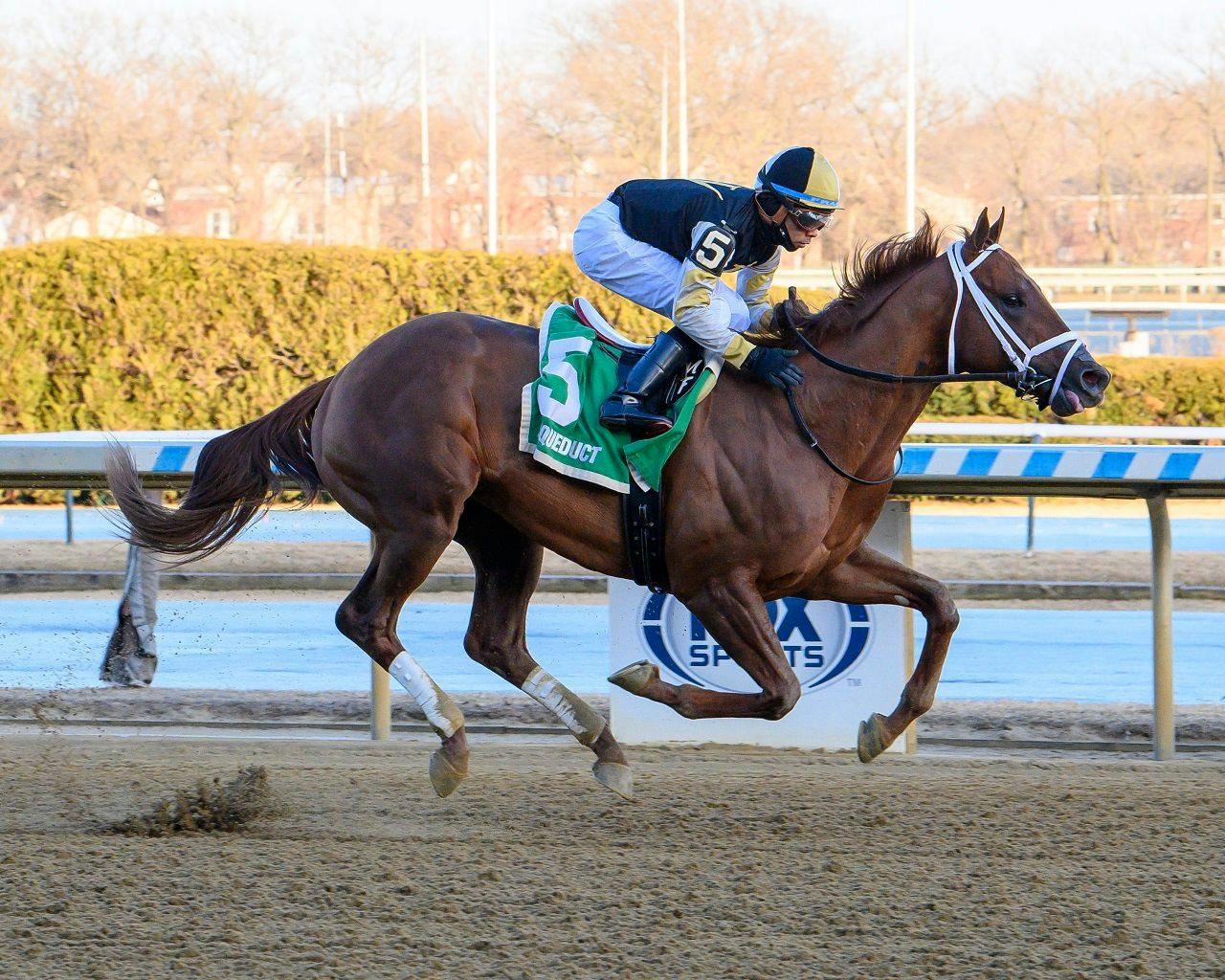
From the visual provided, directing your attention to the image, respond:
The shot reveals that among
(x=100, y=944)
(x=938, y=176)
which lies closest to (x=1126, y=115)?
(x=938, y=176)

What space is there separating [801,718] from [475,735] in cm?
132

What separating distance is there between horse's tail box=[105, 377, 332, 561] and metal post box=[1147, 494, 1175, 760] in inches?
119

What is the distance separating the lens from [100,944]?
323 centimetres

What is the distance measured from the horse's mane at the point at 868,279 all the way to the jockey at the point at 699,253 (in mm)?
115

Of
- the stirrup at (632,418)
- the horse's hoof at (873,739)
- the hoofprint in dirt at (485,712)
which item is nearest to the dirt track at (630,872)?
the horse's hoof at (873,739)

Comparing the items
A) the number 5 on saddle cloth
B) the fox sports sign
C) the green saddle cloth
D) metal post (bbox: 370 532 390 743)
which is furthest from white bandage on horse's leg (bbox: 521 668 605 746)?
metal post (bbox: 370 532 390 743)

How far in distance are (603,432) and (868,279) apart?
933mm

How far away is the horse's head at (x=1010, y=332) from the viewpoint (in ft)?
14.1

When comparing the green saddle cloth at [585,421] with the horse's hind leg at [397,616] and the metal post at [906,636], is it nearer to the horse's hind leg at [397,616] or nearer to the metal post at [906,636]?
the horse's hind leg at [397,616]

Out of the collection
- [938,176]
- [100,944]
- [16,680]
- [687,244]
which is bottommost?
[16,680]

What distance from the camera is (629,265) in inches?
185

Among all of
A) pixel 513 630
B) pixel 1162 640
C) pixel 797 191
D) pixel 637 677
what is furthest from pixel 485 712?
pixel 797 191

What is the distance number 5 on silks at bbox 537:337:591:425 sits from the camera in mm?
4500

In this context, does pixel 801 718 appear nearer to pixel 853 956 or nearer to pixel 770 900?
pixel 770 900
